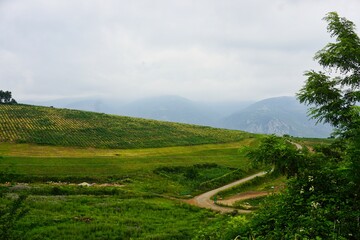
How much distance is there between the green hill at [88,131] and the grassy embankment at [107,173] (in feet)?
0.88

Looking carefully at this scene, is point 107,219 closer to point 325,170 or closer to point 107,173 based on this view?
point 325,170

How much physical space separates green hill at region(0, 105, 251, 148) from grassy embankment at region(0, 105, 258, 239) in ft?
0.88

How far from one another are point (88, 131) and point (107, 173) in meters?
51.5

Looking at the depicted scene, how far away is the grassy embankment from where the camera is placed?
25469 mm

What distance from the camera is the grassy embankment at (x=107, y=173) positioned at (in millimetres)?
25469

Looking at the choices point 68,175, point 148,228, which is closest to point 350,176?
point 148,228

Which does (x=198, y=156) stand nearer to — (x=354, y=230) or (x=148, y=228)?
(x=148, y=228)

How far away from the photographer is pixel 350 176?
9.57 metres

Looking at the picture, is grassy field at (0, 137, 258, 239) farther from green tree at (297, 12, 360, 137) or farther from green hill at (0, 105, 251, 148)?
green hill at (0, 105, 251, 148)

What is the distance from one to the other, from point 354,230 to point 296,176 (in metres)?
3.18

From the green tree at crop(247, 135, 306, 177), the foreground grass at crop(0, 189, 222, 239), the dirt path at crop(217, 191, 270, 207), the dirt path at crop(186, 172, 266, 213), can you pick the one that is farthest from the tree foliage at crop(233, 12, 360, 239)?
the dirt path at crop(217, 191, 270, 207)

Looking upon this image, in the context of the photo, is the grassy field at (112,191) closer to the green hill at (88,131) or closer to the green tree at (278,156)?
the green tree at (278,156)

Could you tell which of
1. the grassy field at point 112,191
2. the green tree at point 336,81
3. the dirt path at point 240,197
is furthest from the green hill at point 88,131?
the green tree at point 336,81

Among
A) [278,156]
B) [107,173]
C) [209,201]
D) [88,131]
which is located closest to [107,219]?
[209,201]
